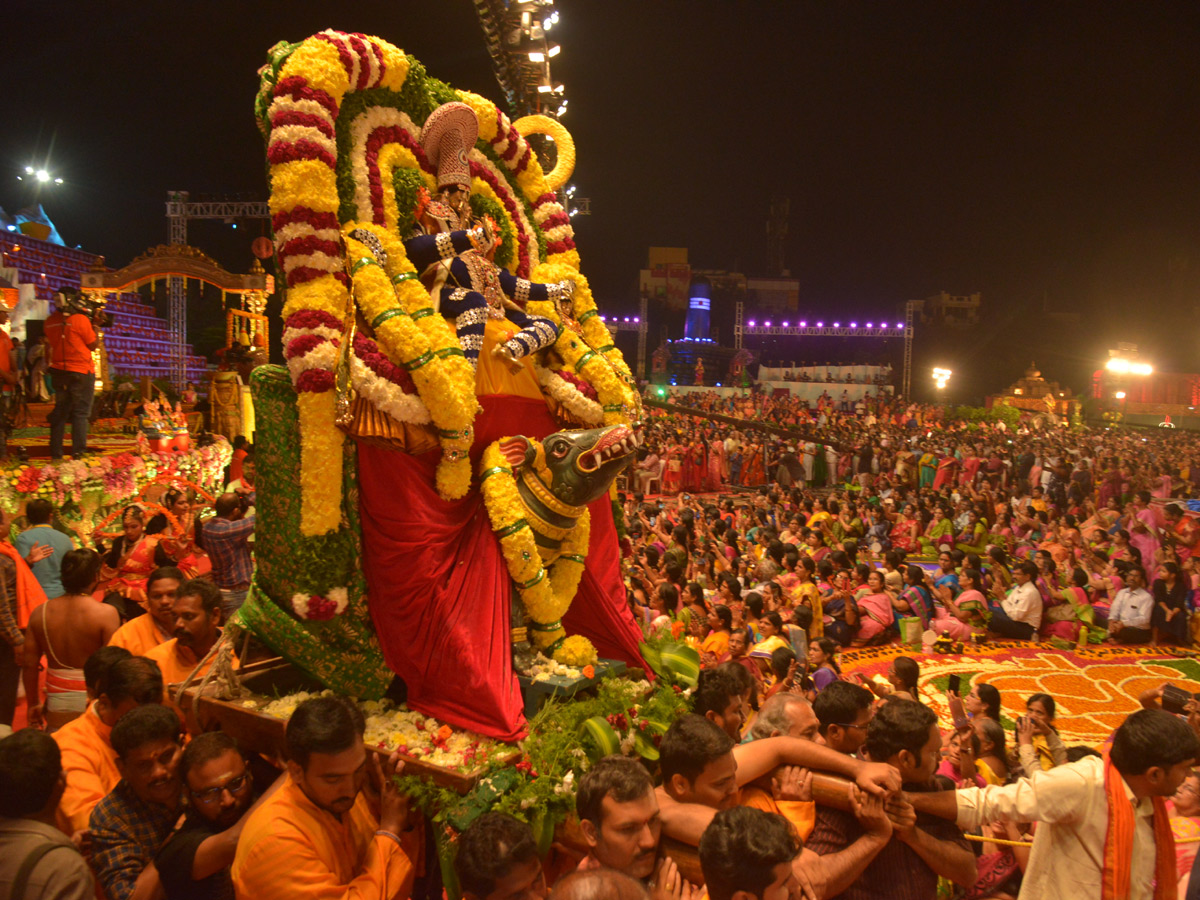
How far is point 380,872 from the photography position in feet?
7.81

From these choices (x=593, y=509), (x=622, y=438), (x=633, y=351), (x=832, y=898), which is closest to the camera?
(x=832, y=898)

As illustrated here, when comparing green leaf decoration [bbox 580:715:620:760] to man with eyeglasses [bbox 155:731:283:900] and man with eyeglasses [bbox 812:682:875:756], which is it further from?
man with eyeglasses [bbox 155:731:283:900]

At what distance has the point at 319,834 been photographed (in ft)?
7.44

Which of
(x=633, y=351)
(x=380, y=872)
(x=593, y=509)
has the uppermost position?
(x=633, y=351)

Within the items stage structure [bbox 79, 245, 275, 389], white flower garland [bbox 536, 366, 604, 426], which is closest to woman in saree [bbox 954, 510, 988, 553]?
white flower garland [bbox 536, 366, 604, 426]

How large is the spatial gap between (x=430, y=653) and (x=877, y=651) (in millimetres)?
5856

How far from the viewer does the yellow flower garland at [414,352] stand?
3.37 m

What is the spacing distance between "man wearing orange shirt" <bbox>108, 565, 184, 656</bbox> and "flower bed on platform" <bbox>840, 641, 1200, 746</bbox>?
5.80 metres

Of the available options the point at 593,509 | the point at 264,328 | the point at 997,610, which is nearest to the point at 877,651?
the point at 997,610

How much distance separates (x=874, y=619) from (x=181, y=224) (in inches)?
846

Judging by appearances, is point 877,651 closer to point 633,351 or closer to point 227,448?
point 227,448

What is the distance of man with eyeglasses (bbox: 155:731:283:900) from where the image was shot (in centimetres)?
229

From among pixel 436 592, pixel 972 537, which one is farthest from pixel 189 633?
pixel 972 537

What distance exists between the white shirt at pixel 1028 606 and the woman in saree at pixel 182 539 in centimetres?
807
